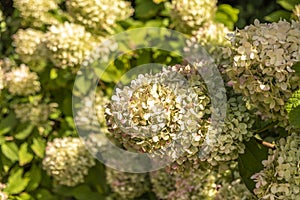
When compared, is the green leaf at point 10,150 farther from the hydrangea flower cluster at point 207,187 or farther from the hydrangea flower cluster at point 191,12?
the hydrangea flower cluster at point 191,12

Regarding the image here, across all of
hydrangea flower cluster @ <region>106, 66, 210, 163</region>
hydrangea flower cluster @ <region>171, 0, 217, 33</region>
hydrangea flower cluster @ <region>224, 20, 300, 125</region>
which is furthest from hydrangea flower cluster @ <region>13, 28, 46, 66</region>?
hydrangea flower cluster @ <region>224, 20, 300, 125</region>

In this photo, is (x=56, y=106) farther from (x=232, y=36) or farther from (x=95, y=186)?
(x=232, y=36)

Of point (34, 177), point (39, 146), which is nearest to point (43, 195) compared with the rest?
point (34, 177)

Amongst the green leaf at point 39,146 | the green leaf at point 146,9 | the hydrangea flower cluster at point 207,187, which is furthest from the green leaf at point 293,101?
the green leaf at point 39,146

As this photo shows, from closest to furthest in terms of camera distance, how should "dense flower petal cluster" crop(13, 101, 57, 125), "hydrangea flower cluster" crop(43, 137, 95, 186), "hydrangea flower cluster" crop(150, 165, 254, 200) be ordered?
1. "hydrangea flower cluster" crop(150, 165, 254, 200)
2. "hydrangea flower cluster" crop(43, 137, 95, 186)
3. "dense flower petal cluster" crop(13, 101, 57, 125)

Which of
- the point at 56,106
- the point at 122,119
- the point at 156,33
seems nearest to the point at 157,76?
the point at 122,119

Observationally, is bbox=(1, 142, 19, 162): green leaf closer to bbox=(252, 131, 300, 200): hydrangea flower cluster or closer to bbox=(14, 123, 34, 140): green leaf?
bbox=(14, 123, 34, 140): green leaf

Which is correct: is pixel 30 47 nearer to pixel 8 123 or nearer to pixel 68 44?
pixel 68 44
